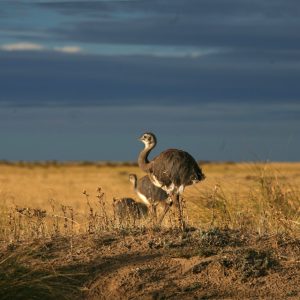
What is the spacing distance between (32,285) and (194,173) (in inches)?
210

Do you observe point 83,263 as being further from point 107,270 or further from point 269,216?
point 269,216

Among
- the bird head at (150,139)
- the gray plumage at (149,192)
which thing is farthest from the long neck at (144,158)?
the gray plumage at (149,192)

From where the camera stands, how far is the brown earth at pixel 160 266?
9391 millimetres

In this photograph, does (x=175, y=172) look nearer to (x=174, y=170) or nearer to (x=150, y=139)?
(x=174, y=170)

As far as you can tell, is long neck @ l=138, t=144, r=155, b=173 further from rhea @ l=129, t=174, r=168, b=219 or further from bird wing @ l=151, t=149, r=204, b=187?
bird wing @ l=151, t=149, r=204, b=187

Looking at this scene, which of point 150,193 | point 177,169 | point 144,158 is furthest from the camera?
point 150,193

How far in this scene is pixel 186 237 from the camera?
10.6 m

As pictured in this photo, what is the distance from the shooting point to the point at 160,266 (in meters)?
9.86

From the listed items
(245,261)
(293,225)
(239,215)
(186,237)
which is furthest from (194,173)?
(245,261)

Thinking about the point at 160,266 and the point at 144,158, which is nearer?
the point at 160,266

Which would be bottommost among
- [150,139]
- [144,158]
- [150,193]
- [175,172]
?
[150,193]

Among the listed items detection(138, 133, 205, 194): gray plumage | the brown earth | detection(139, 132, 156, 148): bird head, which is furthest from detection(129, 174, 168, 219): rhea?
the brown earth

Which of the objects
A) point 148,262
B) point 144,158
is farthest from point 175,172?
point 148,262

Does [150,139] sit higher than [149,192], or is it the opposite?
[150,139]
